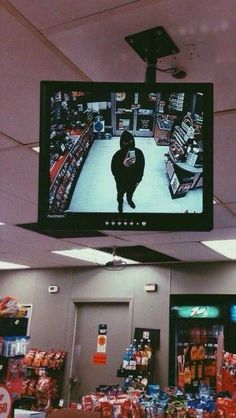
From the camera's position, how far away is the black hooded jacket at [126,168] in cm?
168

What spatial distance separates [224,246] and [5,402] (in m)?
3.84

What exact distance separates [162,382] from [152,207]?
18.9 feet

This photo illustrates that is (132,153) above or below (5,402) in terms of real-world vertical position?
above

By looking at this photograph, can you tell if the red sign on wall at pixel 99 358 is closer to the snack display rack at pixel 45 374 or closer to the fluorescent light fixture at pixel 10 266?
the snack display rack at pixel 45 374

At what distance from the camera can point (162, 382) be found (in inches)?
266

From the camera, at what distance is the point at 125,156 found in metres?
1.69

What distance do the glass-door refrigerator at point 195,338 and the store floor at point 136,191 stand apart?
17.3 feet

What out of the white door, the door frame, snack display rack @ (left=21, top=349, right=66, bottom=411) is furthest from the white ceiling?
snack display rack @ (left=21, top=349, right=66, bottom=411)

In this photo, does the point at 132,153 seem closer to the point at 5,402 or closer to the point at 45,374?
the point at 5,402

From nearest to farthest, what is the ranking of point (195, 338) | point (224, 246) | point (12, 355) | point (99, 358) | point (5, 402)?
point (5, 402) → point (12, 355) → point (224, 246) → point (195, 338) → point (99, 358)

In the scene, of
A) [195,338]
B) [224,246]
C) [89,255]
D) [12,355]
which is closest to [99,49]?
[12,355]

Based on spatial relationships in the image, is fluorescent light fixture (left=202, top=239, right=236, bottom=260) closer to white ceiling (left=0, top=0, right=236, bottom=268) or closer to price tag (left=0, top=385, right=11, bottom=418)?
white ceiling (left=0, top=0, right=236, bottom=268)

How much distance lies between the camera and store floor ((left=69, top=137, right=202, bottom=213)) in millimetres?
1651

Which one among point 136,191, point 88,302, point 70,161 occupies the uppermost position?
point 70,161
